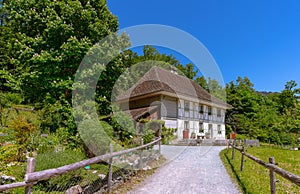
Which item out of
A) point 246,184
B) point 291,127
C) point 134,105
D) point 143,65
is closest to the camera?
point 246,184

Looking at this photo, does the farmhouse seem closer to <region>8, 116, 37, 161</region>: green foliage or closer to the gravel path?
<region>8, 116, 37, 161</region>: green foliage

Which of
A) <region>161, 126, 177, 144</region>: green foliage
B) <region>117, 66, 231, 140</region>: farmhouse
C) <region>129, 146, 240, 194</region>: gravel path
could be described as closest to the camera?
<region>129, 146, 240, 194</region>: gravel path

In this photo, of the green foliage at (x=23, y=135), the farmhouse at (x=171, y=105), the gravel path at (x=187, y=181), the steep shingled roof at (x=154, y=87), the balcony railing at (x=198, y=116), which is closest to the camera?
the gravel path at (x=187, y=181)

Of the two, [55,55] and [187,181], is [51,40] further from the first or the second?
[187,181]

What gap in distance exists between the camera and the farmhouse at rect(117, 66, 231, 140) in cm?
1831

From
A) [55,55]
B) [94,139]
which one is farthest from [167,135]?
[94,139]

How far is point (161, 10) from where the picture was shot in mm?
16219

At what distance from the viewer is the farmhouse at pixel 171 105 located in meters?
18.3

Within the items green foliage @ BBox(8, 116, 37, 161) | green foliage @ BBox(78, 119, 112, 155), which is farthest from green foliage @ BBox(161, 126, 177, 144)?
green foliage @ BBox(8, 116, 37, 161)

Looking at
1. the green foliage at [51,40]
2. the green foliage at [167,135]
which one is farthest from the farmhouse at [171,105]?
the green foliage at [51,40]

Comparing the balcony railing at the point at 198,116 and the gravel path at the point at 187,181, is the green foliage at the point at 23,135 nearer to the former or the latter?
the gravel path at the point at 187,181

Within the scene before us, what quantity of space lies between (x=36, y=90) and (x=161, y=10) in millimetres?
10599

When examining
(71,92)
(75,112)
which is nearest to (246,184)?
(75,112)

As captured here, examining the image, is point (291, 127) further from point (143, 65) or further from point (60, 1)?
point (60, 1)
